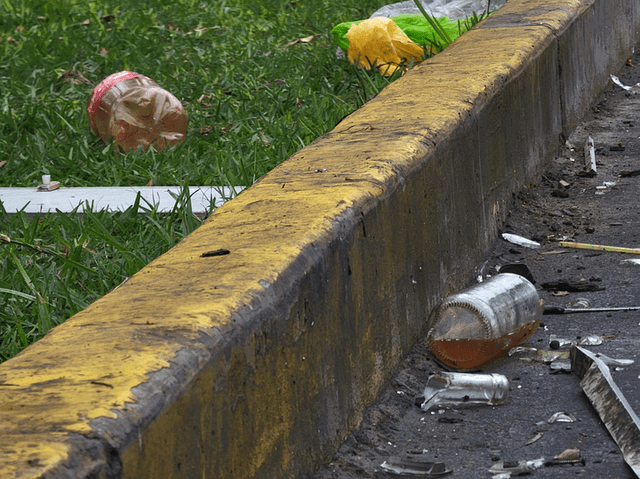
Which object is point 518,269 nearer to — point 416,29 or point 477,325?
point 477,325

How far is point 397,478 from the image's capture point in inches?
83.4

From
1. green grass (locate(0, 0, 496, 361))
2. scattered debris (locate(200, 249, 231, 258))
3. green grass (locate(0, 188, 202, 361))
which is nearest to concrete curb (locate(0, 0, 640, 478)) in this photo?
scattered debris (locate(200, 249, 231, 258))

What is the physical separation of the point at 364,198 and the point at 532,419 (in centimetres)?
74

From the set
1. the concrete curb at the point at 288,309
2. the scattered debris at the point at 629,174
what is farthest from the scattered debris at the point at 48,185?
the scattered debris at the point at 629,174

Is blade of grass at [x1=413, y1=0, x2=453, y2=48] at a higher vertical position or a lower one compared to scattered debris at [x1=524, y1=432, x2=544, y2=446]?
higher

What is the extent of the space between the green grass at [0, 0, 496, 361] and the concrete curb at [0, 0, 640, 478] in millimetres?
734

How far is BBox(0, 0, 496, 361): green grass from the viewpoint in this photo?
3.03 metres

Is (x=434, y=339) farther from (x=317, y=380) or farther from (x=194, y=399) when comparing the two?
(x=194, y=399)

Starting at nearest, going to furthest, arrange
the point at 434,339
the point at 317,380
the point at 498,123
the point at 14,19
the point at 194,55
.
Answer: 1. the point at 317,380
2. the point at 434,339
3. the point at 498,123
4. the point at 194,55
5. the point at 14,19

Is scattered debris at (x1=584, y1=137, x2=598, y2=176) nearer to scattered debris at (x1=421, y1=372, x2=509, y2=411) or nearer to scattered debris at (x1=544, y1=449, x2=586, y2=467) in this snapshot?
scattered debris at (x1=421, y1=372, x2=509, y2=411)

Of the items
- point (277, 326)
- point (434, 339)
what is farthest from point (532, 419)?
point (277, 326)

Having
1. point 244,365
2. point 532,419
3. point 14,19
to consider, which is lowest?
point 532,419

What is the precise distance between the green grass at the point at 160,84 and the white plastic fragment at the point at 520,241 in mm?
1081

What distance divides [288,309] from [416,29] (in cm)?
419
